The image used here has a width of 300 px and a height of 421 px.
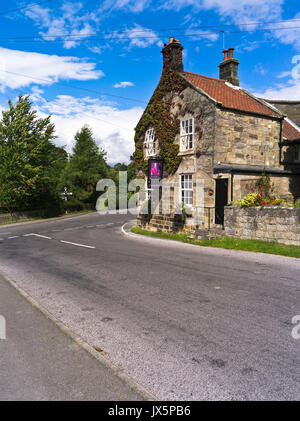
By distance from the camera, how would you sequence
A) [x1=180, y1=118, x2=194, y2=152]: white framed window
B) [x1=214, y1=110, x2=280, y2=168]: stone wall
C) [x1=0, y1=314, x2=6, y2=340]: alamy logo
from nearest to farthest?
[x1=0, y1=314, x2=6, y2=340]: alamy logo, [x1=214, y1=110, x2=280, y2=168]: stone wall, [x1=180, y1=118, x2=194, y2=152]: white framed window

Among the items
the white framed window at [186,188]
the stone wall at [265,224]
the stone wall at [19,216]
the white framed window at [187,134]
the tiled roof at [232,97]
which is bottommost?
the stone wall at [19,216]

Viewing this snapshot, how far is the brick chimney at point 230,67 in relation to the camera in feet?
65.9

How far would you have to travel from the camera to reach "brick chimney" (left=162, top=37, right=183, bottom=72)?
58.4 ft

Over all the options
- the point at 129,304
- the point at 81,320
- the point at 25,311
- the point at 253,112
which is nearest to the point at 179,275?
the point at 129,304

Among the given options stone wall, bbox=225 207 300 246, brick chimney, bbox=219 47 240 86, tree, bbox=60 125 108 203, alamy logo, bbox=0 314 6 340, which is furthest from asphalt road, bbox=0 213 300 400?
tree, bbox=60 125 108 203

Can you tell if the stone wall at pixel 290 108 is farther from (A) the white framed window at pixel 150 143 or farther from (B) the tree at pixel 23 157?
(B) the tree at pixel 23 157

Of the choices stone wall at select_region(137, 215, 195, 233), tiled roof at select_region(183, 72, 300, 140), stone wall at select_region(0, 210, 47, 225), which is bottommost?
stone wall at select_region(0, 210, 47, 225)

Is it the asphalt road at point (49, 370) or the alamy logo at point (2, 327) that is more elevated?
the asphalt road at point (49, 370)

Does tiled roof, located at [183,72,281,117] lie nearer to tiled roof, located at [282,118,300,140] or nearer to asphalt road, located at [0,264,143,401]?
tiled roof, located at [282,118,300,140]

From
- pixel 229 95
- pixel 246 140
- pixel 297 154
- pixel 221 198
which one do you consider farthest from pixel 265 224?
pixel 229 95

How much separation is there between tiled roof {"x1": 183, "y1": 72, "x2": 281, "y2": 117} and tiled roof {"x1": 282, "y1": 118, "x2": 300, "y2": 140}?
2.03 meters

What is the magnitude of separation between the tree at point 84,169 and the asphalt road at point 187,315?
3576 centimetres

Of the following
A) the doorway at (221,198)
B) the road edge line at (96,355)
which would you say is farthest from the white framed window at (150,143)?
the road edge line at (96,355)

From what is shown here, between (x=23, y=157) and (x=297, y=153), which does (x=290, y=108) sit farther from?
(x=23, y=157)
